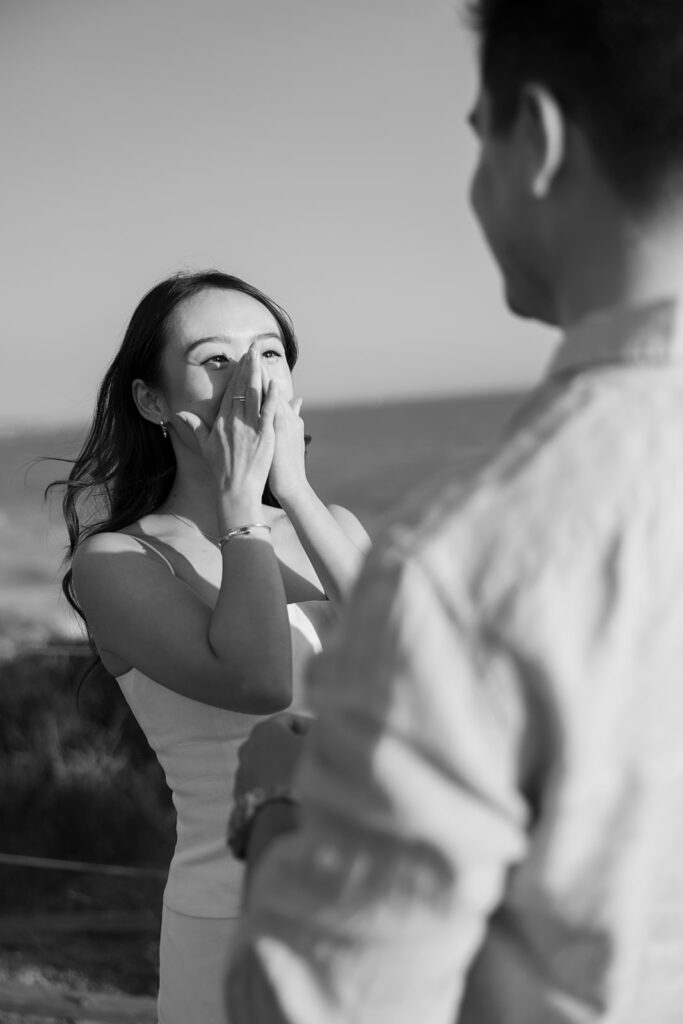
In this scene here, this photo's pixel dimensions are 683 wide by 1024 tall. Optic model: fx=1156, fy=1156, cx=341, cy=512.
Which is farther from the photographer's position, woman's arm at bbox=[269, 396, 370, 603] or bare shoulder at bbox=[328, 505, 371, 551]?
bare shoulder at bbox=[328, 505, 371, 551]

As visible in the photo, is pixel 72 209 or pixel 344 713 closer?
pixel 344 713

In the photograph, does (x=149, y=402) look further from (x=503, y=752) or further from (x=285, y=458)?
(x=503, y=752)

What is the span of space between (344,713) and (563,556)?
0.38 feet

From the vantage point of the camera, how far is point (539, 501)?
1.68 ft

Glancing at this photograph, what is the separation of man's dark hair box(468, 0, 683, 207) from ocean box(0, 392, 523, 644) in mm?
11106

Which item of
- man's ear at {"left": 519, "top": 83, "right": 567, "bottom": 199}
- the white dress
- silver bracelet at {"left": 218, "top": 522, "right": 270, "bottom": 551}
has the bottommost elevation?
the white dress

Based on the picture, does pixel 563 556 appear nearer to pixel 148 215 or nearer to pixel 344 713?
pixel 344 713

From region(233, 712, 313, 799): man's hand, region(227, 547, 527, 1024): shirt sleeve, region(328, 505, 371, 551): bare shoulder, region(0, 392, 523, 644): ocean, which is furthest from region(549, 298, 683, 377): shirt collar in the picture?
region(0, 392, 523, 644): ocean

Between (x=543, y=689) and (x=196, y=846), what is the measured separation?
1139 mm

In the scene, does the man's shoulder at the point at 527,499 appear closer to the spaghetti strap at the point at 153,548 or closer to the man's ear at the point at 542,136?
the man's ear at the point at 542,136

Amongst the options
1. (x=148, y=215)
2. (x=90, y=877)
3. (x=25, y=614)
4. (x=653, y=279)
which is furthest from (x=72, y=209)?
(x=653, y=279)

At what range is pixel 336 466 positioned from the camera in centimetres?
3250

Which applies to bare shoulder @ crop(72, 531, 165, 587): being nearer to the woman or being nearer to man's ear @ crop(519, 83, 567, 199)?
the woman

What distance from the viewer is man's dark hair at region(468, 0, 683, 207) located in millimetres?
531
